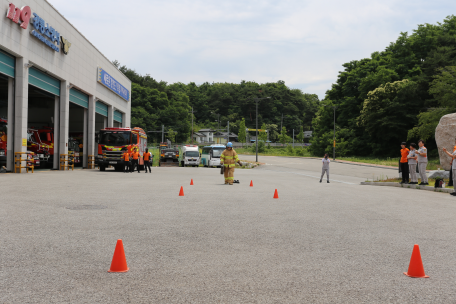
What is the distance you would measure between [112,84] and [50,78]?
1448 cm

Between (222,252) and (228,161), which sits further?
(228,161)

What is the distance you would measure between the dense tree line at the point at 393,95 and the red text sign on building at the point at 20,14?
4123cm

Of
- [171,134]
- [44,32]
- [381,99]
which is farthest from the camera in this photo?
[171,134]

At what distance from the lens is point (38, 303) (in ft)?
13.0

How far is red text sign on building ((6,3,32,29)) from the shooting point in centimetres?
2100

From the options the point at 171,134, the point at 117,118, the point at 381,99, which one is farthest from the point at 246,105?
the point at 117,118

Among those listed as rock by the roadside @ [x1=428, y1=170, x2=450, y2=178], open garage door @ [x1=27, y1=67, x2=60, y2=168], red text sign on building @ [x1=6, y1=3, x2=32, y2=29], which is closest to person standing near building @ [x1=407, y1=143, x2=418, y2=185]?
rock by the roadside @ [x1=428, y1=170, x2=450, y2=178]

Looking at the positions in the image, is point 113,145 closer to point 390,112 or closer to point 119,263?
point 119,263

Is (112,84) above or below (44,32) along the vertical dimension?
below

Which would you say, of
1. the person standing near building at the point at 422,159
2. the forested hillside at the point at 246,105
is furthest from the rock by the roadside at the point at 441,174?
the forested hillside at the point at 246,105

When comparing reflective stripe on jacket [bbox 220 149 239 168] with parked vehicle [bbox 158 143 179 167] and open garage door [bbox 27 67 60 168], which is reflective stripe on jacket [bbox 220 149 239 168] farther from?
parked vehicle [bbox 158 143 179 167]

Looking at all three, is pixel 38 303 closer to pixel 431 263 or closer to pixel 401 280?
pixel 401 280

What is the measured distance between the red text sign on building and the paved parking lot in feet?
45.1

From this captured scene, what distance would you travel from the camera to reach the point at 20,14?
21.8 meters
